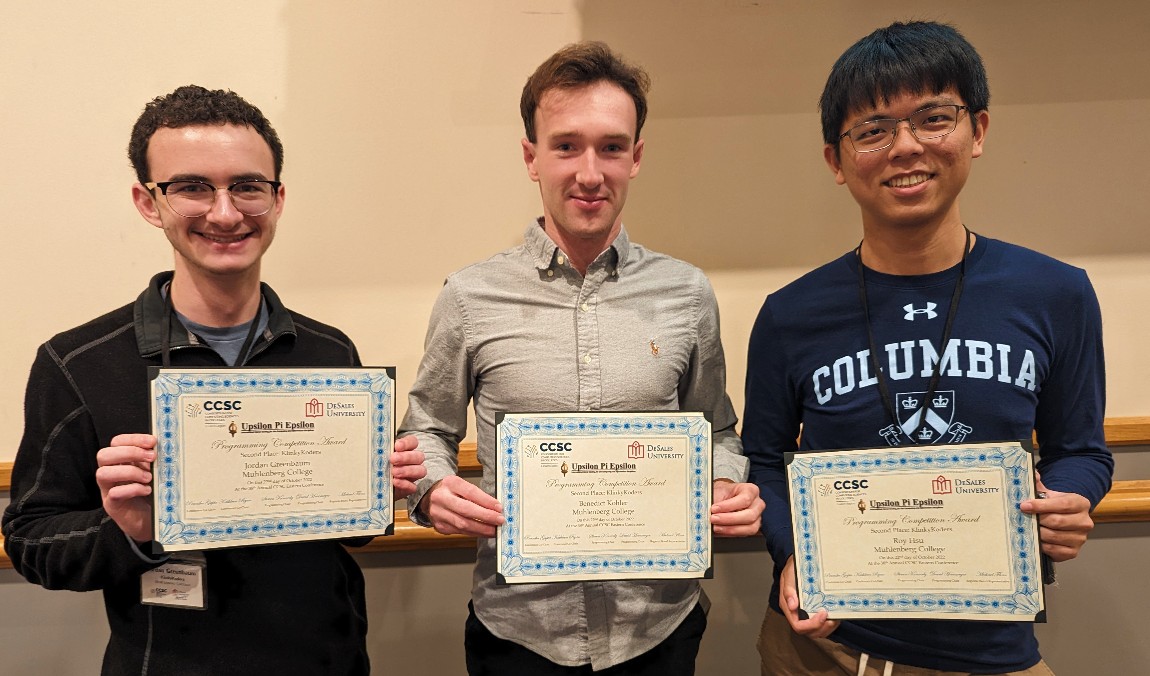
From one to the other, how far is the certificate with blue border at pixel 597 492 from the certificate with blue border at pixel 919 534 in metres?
0.23

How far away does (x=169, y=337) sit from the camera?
1.44 m

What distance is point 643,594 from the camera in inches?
60.9

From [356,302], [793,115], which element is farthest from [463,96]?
[793,115]

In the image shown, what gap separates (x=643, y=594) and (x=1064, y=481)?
0.88m

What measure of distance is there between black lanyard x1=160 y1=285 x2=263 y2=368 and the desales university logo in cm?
132

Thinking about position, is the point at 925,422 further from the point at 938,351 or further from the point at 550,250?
the point at 550,250

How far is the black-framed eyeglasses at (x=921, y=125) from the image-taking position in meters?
1.46

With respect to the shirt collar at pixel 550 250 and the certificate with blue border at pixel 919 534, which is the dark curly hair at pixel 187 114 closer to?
the shirt collar at pixel 550 250

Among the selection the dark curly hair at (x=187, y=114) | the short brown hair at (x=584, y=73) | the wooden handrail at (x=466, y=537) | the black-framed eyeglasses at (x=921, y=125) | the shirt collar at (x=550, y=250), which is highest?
the short brown hair at (x=584, y=73)

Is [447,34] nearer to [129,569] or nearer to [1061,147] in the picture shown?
[129,569]

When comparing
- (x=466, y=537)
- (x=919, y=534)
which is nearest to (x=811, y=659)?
(x=919, y=534)

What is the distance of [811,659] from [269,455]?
121 centimetres

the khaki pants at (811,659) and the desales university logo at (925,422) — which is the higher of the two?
the desales university logo at (925,422)

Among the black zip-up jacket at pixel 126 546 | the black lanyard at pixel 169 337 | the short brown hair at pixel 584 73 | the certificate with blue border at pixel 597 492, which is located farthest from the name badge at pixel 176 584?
the short brown hair at pixel 584 73
